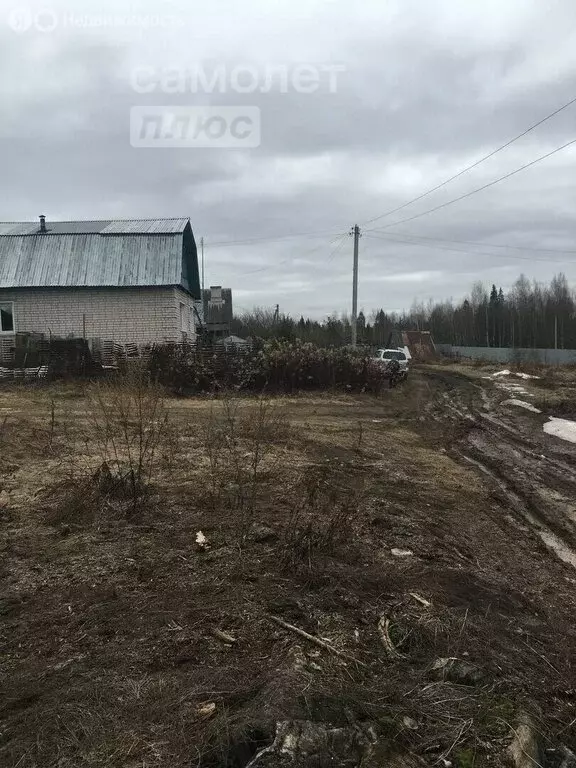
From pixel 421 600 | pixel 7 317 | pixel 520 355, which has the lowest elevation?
pixel 421 600

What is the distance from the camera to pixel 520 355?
4406 cm

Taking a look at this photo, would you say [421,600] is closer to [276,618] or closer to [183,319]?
[276,618]

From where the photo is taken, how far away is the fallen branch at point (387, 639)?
3188 millimetres

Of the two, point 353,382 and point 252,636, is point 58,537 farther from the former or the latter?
point 353,382

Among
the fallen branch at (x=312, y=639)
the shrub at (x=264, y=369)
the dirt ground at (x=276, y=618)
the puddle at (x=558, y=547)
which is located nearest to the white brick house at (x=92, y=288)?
the shrub at (x=264, y=369)

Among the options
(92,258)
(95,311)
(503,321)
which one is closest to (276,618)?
(95,311)

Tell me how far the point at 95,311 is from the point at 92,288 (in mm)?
802

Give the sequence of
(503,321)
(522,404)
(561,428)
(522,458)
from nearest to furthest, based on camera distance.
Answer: (522,458) < (561,428) < (522,404) < (503,321)

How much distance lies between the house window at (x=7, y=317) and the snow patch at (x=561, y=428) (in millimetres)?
17521

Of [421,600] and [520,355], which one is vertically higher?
[520,355]

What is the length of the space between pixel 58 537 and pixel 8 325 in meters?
18.1

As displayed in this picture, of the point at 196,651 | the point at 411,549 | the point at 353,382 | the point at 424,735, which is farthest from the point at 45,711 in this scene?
the point at 353,382

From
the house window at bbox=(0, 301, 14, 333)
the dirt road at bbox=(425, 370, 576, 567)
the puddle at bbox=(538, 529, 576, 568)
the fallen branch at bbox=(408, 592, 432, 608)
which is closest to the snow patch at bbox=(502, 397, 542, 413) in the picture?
the dirt road at bbox=(425, 370, 576, 567)

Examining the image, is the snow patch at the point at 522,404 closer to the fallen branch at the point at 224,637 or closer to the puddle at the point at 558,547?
the puddle at the point at 558,547
